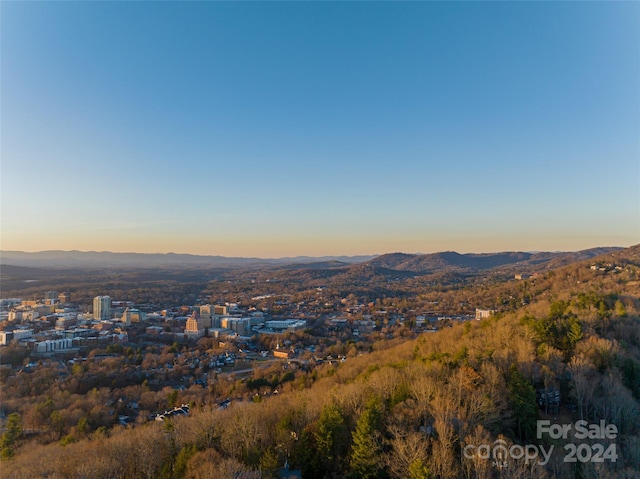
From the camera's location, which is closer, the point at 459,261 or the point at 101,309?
the point at 101,309

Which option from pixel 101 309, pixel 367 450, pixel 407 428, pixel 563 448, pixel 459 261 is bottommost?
pixel 101 309

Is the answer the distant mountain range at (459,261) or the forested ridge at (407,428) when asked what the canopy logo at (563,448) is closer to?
the forested ridge at (407,428)

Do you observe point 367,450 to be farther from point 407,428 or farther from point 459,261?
point 459,261

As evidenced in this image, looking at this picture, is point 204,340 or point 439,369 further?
point 204,340

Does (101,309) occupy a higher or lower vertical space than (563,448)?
lower

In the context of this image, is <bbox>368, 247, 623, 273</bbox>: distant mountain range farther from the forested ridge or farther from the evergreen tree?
the evergreen tree

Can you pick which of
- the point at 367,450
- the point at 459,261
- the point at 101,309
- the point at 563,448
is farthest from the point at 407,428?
the point at 459,261

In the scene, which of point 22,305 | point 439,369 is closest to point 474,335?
point 439,369

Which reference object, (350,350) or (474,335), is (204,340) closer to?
(350,350)
